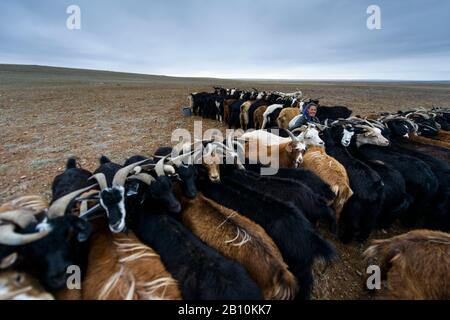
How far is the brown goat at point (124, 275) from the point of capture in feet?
7.61

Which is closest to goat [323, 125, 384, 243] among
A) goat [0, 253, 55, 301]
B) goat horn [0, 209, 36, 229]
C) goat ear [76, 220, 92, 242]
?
goat ear [76, 220, 92, 242]

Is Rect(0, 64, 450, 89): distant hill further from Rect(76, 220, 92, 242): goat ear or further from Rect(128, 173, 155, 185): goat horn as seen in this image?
Rect(76, 220, 92, 242): goat ear

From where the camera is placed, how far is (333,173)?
4.60 metres

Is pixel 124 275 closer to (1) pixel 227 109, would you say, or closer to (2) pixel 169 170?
(2) pixel 169 170

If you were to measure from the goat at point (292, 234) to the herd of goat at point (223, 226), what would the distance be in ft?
0.04

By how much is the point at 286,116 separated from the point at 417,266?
8012mm

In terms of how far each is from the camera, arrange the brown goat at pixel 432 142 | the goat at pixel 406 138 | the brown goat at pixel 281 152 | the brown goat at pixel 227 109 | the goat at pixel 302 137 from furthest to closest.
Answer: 1. the brown goat at pixel 227 109
2. the brown goat at pixel 432 142
3. the goat at pixel 302 137
4. the goat at pixel 406 138
5. the brown goat at pixel 281 152

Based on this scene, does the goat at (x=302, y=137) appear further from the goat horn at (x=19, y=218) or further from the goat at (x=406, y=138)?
the goat horn at (x=19, y=218)

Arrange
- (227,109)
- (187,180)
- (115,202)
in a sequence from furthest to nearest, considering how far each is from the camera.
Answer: (227,109) < (187,180) < (115,202)

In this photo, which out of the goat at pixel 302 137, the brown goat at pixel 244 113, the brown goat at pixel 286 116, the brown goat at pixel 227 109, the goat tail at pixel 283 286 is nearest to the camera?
the goat tail at pixel 283 286

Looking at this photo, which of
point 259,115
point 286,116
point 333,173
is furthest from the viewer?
point 259,115

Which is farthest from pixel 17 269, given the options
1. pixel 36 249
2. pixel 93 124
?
pixel 93 124

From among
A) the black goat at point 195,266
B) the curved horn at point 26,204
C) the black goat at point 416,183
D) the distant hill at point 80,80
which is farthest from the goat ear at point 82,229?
the distant hill at point 80,80

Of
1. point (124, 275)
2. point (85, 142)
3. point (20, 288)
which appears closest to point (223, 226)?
point (124, 275)
